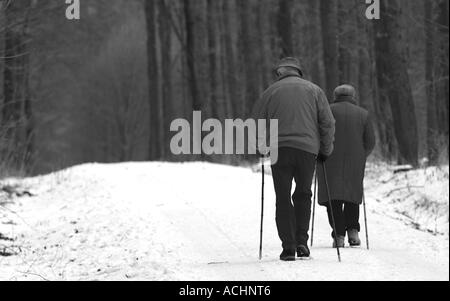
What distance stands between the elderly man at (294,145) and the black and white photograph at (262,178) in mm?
14

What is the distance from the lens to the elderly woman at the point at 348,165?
10133mm

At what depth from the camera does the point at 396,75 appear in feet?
56.9

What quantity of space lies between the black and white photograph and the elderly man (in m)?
0.01

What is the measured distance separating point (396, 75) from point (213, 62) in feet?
33.4

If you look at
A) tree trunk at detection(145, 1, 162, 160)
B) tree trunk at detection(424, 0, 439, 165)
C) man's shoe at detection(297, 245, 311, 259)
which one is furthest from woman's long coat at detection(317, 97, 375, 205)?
tree trunk at detection(145, 1, 162, 160)

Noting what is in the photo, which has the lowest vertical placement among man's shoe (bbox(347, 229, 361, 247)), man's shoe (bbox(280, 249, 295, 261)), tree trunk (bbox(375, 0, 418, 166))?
man's shoe (bbox(280, 249, 295, 261))

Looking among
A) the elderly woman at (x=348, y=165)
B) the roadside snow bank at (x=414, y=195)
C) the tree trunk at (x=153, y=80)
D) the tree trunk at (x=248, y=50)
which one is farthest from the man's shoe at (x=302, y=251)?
the tree trunk at (x=153, y=80)

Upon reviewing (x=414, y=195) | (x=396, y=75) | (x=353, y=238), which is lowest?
(x=353, y=238)

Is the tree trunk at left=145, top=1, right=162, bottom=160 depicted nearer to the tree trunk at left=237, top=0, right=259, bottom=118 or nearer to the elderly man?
the tree trunk at left=237, top=0, right=259, bottom=118

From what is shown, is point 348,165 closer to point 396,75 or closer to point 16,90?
point 396,75

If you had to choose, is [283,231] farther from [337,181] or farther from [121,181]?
[121,181]

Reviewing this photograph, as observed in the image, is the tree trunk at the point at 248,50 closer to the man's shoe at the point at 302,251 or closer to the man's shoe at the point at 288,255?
the man's shoe at the point at 302,251

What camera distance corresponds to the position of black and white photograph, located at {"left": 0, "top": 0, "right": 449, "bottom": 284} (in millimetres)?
8547

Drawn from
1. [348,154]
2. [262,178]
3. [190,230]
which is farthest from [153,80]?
[262,178]
